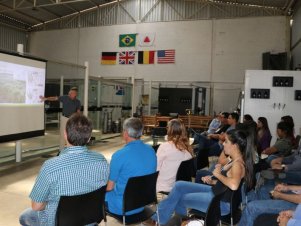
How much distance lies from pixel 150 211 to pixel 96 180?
2.76ft

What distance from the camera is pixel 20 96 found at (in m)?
6.07

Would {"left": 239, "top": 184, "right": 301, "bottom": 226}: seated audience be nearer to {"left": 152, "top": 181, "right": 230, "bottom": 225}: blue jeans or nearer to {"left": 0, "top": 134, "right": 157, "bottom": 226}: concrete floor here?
{"left": 152, "top": 181, "right": 230, "bottom": 225}: blue jeans

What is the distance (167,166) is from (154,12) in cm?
1301

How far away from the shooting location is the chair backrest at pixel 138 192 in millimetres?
2549

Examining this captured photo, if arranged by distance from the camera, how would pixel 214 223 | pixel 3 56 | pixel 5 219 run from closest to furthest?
pixel 214 223, pixel 5 219, pixel 3 56

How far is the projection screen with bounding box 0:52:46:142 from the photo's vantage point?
222 inches

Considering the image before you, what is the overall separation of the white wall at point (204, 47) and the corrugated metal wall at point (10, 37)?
9.40ft

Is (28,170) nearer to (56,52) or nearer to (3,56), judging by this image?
(3,56)

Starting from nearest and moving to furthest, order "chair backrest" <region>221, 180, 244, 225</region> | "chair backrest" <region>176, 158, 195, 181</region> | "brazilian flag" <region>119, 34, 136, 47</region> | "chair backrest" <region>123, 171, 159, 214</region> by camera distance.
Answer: "chair backrest" <region>123, 171, 159, 214</region> < "chair backrest" <region>221, 180, 244, 225</region> < "chair backrest" <region>176, 158, 195, 181</region> < "brazilian flag" <region>119, 34, 136, 47</region>

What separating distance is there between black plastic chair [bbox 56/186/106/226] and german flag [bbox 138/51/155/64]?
44.3 feet

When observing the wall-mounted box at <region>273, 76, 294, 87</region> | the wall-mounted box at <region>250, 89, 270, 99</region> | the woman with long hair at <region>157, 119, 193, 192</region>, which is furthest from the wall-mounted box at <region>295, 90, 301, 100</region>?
the woman with long hair at <region>157, 119, 193, 192</region>

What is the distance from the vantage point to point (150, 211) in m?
2.84

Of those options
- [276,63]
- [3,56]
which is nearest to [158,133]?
[3,56]

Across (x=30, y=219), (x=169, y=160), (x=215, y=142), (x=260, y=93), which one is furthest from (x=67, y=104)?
(x=30, y=219)
